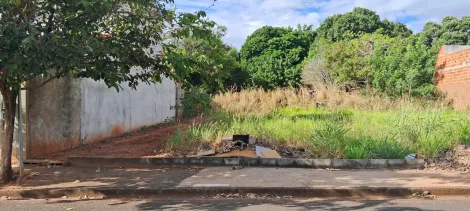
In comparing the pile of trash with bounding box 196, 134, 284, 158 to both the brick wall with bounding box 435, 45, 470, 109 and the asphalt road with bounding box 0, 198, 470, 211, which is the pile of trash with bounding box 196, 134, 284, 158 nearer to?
the asphalt road with bounding box 0, 198, 470, 211

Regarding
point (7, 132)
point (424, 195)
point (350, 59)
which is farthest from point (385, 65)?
point (7, 132)

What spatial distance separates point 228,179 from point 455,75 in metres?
15.1

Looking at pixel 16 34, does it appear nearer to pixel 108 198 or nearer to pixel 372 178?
pixel 108 198

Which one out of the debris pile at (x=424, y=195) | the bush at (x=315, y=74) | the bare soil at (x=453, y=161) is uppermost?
the bush at (x=315, y=74)

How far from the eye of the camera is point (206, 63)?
7.33 metres

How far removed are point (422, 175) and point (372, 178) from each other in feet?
3.06

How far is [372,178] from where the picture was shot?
6750 millimetres

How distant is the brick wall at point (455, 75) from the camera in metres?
17.1

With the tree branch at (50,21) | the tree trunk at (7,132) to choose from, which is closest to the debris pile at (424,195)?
the tree branch at (50,21)

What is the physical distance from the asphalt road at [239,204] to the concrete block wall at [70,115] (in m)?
3.04

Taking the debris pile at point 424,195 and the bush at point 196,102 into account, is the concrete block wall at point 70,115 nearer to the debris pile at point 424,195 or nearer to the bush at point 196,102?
the bush at point 196,102

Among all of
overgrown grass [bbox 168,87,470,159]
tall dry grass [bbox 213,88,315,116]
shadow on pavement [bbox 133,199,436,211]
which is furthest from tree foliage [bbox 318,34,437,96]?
shadow on pavement [bbox 133,199,436,211]

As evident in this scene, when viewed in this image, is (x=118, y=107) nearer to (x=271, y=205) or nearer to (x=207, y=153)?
(x=207, y=153)

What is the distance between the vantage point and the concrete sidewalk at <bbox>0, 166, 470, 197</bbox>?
622 cm
